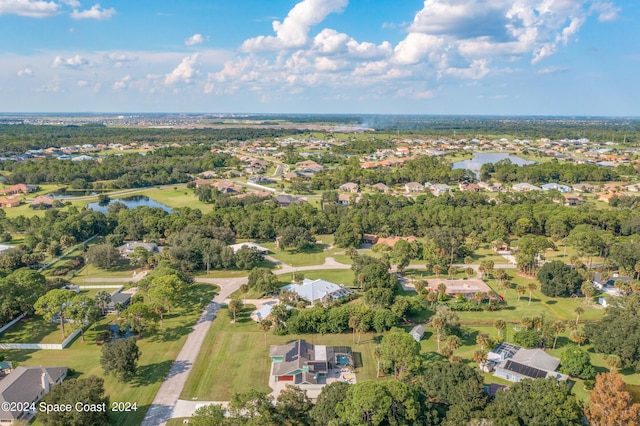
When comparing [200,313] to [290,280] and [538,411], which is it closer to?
[290,280]

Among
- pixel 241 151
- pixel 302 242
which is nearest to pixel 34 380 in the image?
pixel 302 242

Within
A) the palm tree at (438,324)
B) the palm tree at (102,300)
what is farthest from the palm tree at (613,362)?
the palm tree at (102,300)

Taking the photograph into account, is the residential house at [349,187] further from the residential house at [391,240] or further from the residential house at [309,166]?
the residential house at [391,240]

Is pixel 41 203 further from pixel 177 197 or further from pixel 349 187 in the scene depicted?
pixel 349 187

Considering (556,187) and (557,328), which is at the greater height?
(556,187)

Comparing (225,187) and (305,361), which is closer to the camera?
(305,361)

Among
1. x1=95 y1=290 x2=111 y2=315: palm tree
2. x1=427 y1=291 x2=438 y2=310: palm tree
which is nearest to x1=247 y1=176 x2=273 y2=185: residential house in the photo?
x1=95 y1=290 x2=111 y2=315: palm tree

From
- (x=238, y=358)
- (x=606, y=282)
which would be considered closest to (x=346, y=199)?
(x=606, y=282)
